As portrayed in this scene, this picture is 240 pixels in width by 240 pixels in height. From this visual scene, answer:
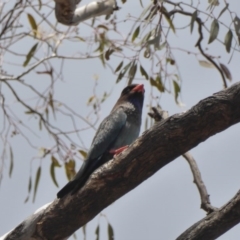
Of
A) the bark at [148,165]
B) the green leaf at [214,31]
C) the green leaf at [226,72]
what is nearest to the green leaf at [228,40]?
the green leaf at [214,31]

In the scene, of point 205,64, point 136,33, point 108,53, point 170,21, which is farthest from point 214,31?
point 108,53

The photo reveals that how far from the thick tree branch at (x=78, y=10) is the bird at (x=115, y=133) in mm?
465

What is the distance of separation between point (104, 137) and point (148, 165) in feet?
3.39

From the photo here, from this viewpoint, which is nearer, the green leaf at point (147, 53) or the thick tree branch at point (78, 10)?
the thick tree branch at point (78, 10)

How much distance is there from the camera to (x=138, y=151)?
10.1 ft

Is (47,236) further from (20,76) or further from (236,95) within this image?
(20,76)

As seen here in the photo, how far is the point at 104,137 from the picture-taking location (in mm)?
4090

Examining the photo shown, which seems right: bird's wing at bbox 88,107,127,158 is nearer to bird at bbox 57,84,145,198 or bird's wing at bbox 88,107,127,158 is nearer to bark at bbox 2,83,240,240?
bird at bbox 57,84,145,198

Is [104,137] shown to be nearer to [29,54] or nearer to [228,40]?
[228,40]

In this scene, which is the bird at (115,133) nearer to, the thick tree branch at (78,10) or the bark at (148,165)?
the bark at (148,165)

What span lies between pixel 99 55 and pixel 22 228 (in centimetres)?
222

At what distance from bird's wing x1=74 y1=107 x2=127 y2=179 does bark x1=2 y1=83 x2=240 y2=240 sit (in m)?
0.29

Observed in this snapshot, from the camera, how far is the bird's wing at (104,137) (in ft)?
12.0

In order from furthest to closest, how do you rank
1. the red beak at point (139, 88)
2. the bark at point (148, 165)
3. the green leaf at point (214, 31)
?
1. the red beak at point (139, 88)
2. the green leaf at point (214, 31)
3. the bark at point (148, 165)
